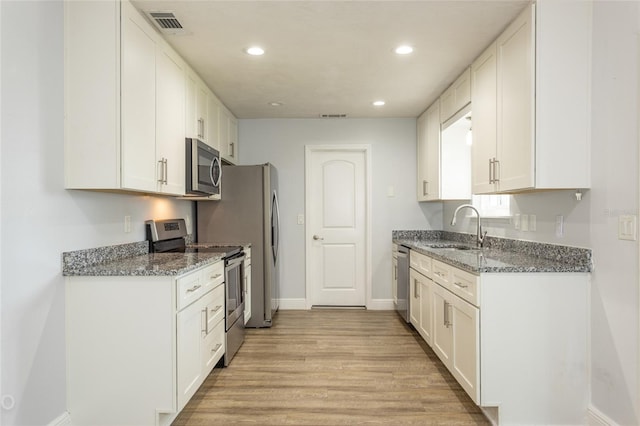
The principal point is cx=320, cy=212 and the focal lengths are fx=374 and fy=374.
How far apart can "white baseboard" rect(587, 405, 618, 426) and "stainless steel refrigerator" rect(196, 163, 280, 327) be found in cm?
274

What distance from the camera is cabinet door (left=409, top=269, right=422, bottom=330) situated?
3.45 m

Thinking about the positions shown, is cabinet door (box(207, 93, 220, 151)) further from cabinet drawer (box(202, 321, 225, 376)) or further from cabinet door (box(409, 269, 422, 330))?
cabinet door (box(409, 269, 422, 330))

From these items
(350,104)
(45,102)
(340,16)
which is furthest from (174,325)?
(350,104)

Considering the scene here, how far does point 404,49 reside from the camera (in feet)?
8.84

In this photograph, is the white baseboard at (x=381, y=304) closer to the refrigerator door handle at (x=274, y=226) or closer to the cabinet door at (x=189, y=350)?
the refrigerator door handle at (x=274, y=226)

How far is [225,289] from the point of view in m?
2.94

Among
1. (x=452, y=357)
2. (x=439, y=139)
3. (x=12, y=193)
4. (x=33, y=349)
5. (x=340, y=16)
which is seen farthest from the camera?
(x=439, y=139)

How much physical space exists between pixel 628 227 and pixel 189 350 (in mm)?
2402

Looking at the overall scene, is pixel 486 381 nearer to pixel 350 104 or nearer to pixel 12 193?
pixel 12 193

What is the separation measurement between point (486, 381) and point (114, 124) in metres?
2.48

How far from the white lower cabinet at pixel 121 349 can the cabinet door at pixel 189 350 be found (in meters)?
0.05

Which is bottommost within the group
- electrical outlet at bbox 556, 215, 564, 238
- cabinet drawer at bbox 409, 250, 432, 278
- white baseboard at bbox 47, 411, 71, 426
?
white baseboard at bbox 47, 411, 71, 426

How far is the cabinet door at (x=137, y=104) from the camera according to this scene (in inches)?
81.2

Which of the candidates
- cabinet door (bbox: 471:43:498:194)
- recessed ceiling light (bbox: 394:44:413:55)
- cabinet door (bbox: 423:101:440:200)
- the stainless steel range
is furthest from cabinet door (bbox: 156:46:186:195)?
cabinet door (bbox: 423:101:440:200)
